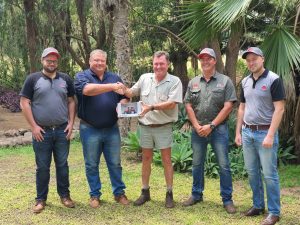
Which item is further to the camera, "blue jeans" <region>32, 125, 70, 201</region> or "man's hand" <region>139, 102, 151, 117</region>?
"blue jeans" <region>32, 125, 70, 201</region>

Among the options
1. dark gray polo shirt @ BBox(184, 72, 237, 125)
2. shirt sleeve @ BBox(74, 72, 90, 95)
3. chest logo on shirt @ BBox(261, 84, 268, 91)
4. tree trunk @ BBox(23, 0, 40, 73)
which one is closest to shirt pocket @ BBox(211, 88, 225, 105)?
dark gray polo shirt @ BBox(184, 72, 237, 125)

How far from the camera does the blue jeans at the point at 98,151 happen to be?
5.50 metres

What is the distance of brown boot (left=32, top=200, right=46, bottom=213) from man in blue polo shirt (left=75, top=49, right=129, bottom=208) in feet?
2.04

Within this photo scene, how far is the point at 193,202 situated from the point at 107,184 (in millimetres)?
1595

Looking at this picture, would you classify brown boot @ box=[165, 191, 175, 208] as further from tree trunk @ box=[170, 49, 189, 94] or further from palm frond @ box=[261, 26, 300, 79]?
tree trunk @ box=[170, 49, 189, 94]

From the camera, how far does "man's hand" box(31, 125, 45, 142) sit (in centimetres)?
527

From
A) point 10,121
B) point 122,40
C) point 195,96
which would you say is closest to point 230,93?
point 195,96

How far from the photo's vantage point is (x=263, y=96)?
4723mm

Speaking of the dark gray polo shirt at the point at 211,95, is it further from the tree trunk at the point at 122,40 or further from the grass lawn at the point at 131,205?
the tree trunk at the point at 122,40

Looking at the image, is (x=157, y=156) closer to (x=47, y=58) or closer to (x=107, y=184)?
(x=107, y=184)

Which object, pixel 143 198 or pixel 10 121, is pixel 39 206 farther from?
pixel 10 121

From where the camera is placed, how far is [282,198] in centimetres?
610

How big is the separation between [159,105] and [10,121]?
10467 mm

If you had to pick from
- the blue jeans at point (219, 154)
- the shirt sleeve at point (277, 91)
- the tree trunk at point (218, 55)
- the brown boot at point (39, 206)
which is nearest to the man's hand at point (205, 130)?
the blue jeans at point (219, 154)
